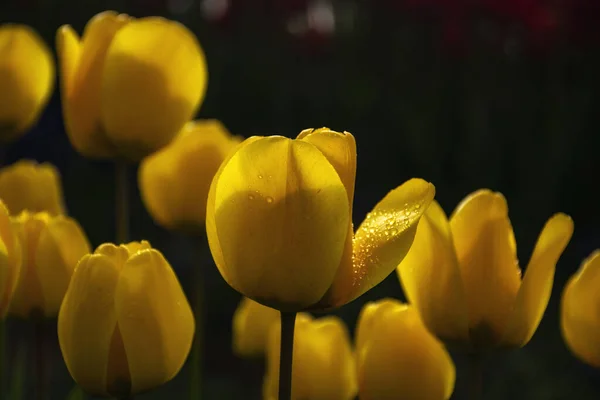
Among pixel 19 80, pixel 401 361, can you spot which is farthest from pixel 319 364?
pixel 19 80

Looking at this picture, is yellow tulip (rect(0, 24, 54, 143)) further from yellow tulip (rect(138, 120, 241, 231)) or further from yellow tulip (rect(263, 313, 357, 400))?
yellow tulip (rect(263, 313, 357, 400))

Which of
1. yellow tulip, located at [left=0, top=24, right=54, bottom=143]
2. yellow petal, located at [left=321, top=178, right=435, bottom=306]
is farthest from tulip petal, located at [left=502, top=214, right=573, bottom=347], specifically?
yellow tulip, located at [left=0, top=24, right=54, bottom=143]

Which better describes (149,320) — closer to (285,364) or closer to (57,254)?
(285,364)

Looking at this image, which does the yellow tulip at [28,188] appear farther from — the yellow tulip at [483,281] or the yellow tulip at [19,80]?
the yellow tulip at [483,281]

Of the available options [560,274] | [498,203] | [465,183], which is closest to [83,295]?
[498,203]

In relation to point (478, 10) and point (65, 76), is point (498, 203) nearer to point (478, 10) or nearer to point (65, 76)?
point (65, 76)

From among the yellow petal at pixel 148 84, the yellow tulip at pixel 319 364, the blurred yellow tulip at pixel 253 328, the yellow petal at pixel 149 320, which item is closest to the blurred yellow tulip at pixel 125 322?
the yellow petal at pixel 149 320
